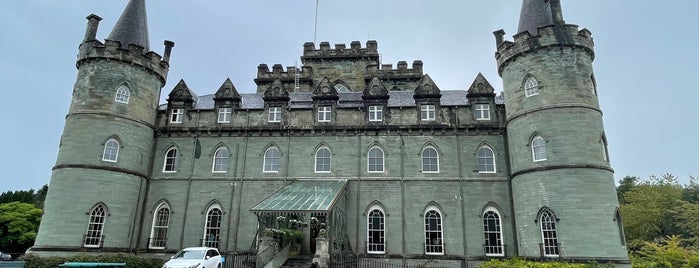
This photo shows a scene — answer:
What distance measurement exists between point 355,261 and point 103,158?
16.0 metres

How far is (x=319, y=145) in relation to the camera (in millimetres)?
26062

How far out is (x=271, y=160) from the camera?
86.3 ft

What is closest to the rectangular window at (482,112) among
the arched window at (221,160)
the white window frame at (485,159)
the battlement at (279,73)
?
the white window frame at (485,159)

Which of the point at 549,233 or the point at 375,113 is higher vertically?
the point at 375,113

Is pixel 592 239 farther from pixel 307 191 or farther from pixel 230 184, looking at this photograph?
pixel 230 184

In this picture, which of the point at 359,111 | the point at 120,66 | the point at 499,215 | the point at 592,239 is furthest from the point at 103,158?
the point at 592,239

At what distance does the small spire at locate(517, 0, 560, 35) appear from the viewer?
24.0 m

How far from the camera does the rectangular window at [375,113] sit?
26.2 metres

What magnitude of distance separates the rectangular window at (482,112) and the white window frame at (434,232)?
21.1ft

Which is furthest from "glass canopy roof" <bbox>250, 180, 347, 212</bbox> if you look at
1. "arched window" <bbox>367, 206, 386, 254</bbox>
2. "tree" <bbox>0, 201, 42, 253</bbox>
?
"tree" <bbox>0, 201, 42, 253</bbox>

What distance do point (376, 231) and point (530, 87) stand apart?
1207cm

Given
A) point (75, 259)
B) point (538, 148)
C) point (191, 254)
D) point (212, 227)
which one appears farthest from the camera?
point (212, 227)

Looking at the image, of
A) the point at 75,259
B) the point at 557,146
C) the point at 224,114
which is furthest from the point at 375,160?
the point at 75,259

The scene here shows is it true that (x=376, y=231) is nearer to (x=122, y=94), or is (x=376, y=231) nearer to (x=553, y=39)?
(x=553, y=39)
